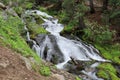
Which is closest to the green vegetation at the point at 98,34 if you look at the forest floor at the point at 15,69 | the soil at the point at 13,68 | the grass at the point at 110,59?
the grass at the point at 110,59

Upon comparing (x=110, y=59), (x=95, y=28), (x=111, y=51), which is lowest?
(x=110, y=59)

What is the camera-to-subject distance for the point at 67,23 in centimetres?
2727

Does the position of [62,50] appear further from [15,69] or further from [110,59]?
[15,69]

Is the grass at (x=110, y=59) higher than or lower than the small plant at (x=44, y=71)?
lower

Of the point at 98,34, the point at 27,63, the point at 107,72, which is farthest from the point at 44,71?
the point at 98,34

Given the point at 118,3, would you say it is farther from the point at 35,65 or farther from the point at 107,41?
the point at 35,65

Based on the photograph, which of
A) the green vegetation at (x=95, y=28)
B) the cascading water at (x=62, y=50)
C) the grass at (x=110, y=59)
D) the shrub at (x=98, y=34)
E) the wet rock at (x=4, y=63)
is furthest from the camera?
the shrub at (x=98, y=34)

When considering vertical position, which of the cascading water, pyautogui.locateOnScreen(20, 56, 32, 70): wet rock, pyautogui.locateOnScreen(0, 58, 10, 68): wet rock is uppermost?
Answer: pyautogui.locateOnScreen(0, 58, 10, 68): wet rock

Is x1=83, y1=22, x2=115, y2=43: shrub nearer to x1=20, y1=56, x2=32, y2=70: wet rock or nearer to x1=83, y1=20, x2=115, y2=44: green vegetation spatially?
x1=83, y1=20, x2=115, y2=44: green vegetation

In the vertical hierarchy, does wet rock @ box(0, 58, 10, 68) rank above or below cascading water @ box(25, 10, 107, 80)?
above

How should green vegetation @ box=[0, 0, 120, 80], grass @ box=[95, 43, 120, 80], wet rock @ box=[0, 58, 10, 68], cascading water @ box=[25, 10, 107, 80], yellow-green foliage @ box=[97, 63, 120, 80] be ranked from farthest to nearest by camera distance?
cascading water @ box=[25, 10, 107, 80], green vegetation @ box=[0, 0, 120, 80], grass @ box=[95, 43, 120, 80], yellow-green foliage @ box=[97, 63, 120, 80], wet rock @ box=[0, 58, 10, 68]

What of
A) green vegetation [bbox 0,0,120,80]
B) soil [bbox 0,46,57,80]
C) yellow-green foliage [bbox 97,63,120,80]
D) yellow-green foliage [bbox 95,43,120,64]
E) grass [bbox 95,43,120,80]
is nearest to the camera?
soil [bbox 0,46,57,80]

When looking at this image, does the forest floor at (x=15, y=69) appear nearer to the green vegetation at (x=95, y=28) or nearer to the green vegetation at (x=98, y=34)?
the green vegetation at (x=95, y=28)

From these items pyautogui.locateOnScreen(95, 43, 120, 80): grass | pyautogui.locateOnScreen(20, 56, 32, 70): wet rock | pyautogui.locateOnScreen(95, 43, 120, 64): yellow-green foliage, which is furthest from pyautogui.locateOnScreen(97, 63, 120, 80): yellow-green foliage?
pyautogui.locateOnScreen(20, 56, 32, 70): wet rock
